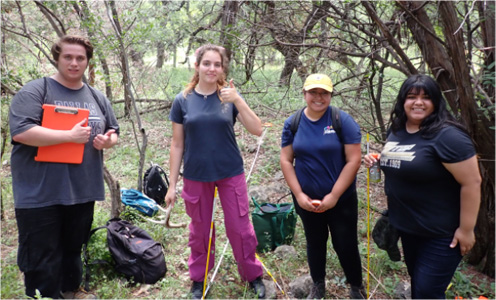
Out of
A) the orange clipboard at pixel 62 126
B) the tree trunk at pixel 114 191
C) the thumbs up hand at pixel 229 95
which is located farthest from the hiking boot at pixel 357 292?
the tree trunk at pixel 114 191

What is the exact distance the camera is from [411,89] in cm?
223

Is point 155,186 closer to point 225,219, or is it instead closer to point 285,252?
point 285,252

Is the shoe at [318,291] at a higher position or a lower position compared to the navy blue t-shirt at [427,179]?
lower

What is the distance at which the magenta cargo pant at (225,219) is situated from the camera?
284cm

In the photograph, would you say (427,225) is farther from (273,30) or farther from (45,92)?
(273,30)

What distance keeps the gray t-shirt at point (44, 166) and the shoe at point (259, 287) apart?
149cm

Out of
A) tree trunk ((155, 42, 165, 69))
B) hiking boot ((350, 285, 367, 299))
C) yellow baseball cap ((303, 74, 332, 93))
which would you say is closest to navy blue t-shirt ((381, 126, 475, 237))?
yellow baseball cap ((303, 74, 332, 93))

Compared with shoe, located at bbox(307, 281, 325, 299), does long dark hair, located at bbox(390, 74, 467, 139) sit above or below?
above

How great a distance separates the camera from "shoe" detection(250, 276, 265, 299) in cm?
303

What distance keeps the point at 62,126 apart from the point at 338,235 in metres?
2.10

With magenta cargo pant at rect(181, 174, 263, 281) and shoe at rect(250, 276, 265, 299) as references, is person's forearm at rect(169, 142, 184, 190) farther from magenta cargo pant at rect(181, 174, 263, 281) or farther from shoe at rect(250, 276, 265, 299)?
shoe at rect(250, 276, 265, 299)

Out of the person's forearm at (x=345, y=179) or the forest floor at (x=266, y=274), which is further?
the forest floor at (x=266, y=274)

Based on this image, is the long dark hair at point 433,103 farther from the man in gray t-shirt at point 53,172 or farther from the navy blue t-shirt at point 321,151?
the man in gray t-shirt at point 53,172

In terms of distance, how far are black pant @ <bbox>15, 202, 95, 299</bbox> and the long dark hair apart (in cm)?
236
